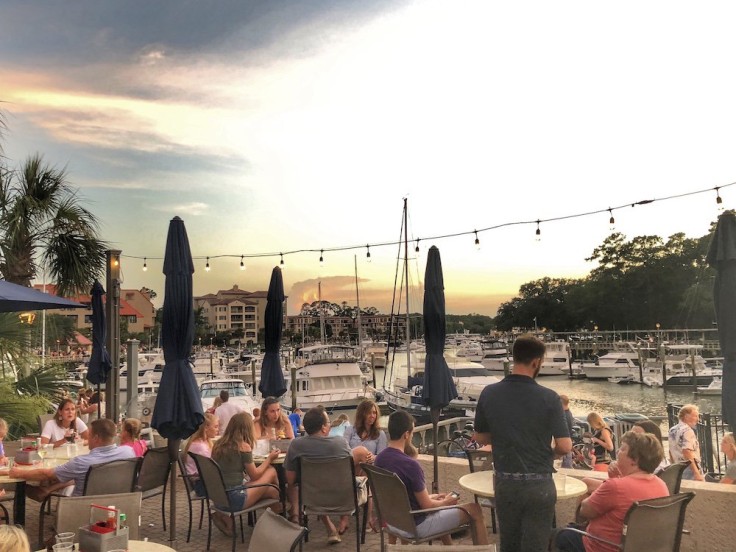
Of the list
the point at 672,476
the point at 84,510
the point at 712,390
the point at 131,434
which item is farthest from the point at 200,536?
the point at 712,390

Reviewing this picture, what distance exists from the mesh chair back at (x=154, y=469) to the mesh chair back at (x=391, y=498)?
2.84 m

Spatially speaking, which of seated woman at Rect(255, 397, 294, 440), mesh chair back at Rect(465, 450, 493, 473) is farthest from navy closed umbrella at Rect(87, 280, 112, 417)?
mesh chair back at Rect(465, 450, 493, 473)

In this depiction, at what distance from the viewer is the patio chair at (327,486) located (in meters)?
5.23

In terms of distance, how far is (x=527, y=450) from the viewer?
11.3ft

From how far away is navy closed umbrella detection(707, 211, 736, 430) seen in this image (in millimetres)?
5281

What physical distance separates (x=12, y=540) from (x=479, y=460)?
483 centimetres

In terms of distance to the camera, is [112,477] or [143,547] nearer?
[143,547]

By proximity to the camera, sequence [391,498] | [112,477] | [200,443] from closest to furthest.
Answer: [391,498], [112,477], [200,443]

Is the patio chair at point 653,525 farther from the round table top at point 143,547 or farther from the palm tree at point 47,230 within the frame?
the palm tree at point 47,230

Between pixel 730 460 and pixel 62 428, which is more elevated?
pixel 62 428

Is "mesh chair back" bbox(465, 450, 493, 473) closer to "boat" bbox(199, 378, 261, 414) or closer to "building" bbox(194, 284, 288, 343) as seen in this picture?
"boat" bbox(199, 378, 261, 414)

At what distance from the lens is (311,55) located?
14672mm

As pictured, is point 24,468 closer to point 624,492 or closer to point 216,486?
point 216,486

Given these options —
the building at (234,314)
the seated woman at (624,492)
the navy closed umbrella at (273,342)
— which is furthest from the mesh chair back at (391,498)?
the building at (234,314)
